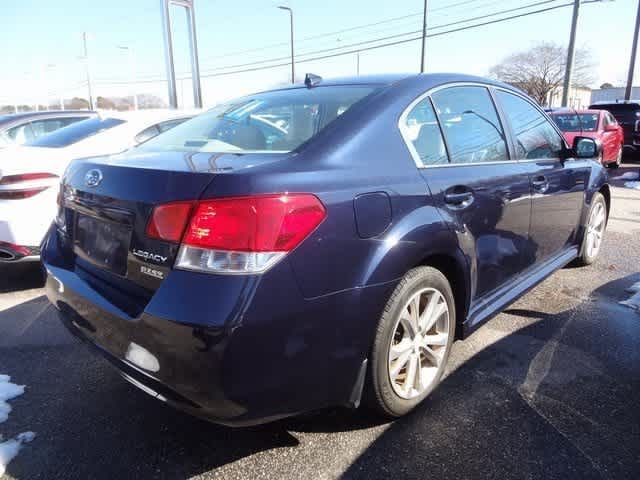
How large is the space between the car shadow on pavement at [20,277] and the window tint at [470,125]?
3.62 metres

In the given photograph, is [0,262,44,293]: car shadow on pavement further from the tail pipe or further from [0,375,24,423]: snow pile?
[0,375,24,423]: snow pile


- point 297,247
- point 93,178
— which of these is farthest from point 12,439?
point 297,247

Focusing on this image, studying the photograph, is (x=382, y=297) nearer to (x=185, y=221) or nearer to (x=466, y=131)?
(x=185, y=221)

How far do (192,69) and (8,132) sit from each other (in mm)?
5842

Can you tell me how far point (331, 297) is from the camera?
1714 mm

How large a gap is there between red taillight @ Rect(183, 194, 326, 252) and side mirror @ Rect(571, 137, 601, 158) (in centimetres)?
293

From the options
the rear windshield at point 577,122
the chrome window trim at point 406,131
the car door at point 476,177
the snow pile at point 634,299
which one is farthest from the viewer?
the rear windshield at point 577,122

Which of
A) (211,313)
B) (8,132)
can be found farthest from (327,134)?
(8,132)

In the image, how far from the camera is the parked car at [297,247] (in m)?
1.57

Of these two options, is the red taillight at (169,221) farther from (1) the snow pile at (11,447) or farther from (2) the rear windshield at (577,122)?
(2) the rear windshield at (577,122)

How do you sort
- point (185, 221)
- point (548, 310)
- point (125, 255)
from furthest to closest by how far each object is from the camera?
point (548, 310) < point (125, 255) < point (185, 221)

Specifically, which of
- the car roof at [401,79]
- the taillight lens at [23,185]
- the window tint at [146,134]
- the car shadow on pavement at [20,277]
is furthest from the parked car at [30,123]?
the car roof at [401,79]

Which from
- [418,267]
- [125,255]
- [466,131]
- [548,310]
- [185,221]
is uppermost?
[466,131]

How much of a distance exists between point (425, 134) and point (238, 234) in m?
1.17
